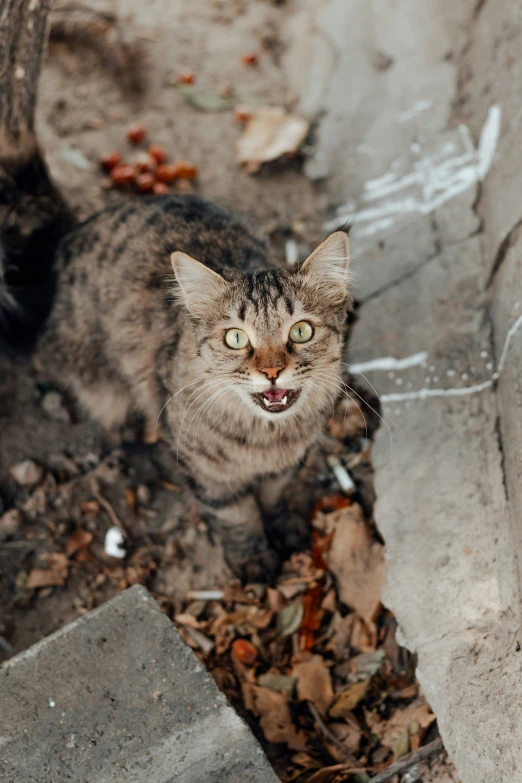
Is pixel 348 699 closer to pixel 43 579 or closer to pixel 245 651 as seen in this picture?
pixel 245 651

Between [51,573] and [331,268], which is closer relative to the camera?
[331,268]

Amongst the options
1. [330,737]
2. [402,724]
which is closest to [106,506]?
[330,737]

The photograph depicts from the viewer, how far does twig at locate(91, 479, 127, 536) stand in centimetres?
334

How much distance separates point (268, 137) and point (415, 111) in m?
0.93

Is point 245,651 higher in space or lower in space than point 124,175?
lower

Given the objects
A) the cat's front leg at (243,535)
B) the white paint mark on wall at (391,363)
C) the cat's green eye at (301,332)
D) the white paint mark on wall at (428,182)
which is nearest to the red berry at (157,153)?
the white paint mark on wall at (428,182)

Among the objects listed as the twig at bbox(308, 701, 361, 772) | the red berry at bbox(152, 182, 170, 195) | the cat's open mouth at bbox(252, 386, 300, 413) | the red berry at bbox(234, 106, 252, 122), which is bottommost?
the twig at bbox(308, 701, 361, 772)

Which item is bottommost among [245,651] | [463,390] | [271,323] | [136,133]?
[245,651]

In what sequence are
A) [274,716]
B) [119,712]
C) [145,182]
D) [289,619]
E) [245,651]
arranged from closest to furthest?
[119,712]
[274,716]
[245,651]
[289,619]
[145,182]

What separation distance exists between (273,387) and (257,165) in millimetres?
2387

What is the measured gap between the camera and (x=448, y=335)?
3.17 meters

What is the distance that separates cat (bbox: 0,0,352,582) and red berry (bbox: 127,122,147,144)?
37.9 inches

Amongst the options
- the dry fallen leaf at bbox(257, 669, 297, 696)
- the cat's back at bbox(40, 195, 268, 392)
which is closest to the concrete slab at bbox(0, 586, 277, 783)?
the dry fallen leaf at bbox(257, 669, 297, 696)

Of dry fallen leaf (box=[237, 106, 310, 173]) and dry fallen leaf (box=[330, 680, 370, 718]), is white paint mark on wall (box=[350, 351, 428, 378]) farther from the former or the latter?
dry fallen leaf (box=[237, 106, 310, 173])
